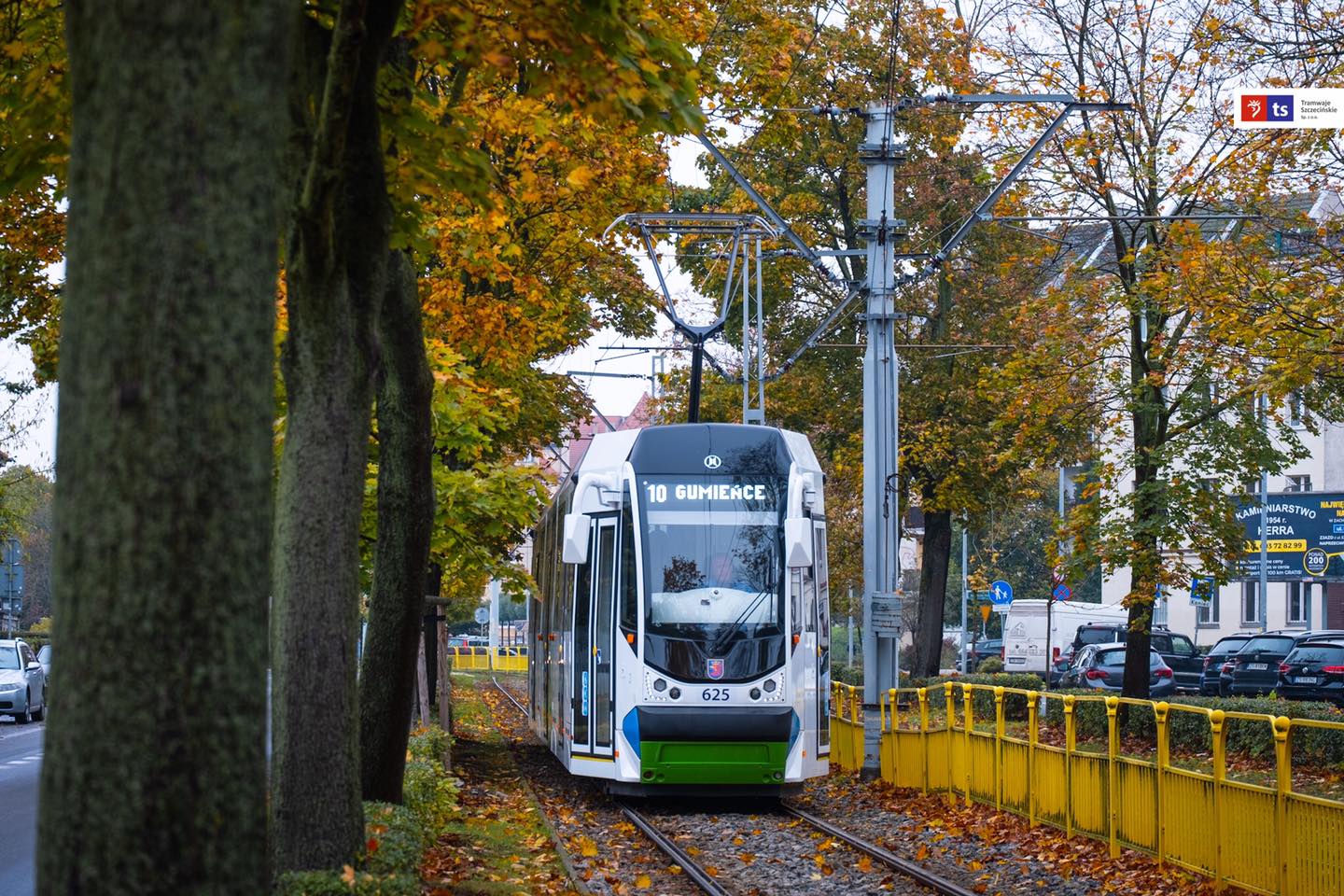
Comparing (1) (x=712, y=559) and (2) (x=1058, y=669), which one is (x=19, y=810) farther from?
(2) (x=1058, y=669)

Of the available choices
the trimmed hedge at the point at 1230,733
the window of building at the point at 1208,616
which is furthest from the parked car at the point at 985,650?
the trimmed hedge at the point at 1230,733

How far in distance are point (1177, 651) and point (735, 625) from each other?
2965cm

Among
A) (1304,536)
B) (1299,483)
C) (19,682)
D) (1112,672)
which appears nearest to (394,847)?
(19,682)

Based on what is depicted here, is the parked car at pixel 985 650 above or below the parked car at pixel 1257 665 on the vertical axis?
below

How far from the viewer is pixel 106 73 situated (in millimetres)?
3965

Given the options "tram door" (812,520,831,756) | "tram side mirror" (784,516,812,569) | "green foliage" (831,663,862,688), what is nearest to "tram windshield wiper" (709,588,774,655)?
"tram side mirror" (784,516,812,569)

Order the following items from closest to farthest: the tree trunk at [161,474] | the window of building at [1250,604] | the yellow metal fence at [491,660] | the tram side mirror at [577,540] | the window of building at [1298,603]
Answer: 1. the tree trunk at [161,474]
2. the tram side mirror at [577,540]
3. the window of building at [1298,603]
4. the window of building at [1250,604]
5. the yellow metal fence at [491,660]

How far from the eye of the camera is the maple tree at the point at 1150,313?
67.5ft

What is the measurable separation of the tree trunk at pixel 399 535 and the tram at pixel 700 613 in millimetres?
6584

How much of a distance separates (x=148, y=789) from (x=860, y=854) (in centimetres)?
1057

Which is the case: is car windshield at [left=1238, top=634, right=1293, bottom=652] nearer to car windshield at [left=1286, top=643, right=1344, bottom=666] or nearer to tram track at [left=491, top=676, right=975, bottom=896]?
car windshield at [left=1286, top=643, right=1344, bottom=666]

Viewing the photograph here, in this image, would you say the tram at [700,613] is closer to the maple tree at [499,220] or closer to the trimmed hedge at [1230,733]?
the maple tree at [499,220]

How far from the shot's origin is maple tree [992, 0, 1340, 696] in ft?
67.5

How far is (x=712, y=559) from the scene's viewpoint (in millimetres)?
16750
